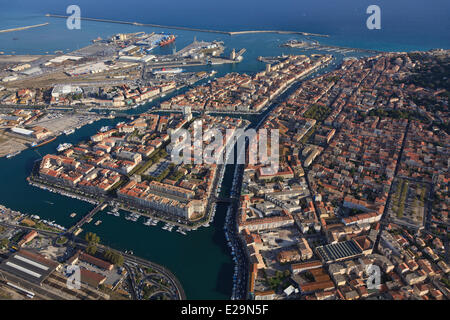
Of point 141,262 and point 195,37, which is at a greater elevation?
point 195,37

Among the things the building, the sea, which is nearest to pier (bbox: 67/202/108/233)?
the sea

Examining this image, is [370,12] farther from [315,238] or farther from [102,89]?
[315,238]

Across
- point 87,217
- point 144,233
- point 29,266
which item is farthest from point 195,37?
point 29,266

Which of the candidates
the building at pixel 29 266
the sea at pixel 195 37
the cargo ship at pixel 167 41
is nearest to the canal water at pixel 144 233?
the sea at pixel 195 37

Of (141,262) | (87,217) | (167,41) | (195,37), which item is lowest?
(141,262)

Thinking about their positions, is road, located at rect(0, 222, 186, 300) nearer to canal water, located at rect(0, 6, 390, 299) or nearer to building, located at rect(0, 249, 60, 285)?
canal water, located at rect(0, 6, 390, 299)

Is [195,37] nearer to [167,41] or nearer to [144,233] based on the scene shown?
[167,41]

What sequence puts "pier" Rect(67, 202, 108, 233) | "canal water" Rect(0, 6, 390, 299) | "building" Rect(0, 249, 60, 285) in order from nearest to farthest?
"building" Rect(0, 249, 60, 285) → "canal water" Rect(0, 6, 390, 299) → "pier" Rect(67, 202, 108, 233)

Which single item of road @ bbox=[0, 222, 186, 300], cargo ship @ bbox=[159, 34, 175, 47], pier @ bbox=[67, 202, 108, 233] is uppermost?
cargo ship @ bbox=[159, 34, 175, 47]
